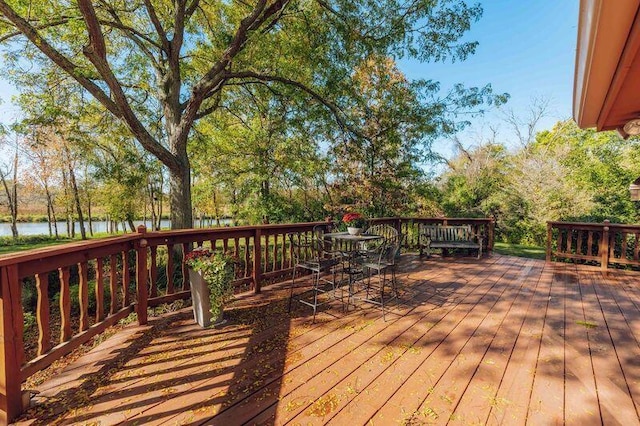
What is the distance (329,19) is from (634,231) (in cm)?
715

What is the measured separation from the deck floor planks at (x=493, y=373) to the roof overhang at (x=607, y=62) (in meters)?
2.02

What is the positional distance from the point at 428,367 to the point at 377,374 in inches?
16.9

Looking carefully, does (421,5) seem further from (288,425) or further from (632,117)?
(288,425)

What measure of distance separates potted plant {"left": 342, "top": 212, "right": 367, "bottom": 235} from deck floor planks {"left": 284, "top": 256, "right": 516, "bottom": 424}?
1643 mm

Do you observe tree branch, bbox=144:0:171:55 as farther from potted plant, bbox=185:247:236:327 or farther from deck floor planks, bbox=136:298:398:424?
deck floor planks, bbox=136:298:398:424

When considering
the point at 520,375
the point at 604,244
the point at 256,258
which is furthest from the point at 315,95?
the point at 604,244

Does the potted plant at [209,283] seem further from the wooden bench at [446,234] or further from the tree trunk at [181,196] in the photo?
the wooden bench at [446,234]

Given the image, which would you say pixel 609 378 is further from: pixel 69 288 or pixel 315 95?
pixel 315 95

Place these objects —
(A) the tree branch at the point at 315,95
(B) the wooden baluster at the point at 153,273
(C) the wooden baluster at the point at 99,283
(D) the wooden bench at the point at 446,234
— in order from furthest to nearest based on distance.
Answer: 1. (D) the wooden bench at the point at 446,234
2. (A) the tree branch at the point at 315,95
3. (B) the wooden baluster at the point at 153,273
4. (C) the wooden baluster at the point at 99,283

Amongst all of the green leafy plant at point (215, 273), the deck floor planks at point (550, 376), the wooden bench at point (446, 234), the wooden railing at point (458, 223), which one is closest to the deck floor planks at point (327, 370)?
the deck floor planks at point (550, 376)

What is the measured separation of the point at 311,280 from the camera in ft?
15.3

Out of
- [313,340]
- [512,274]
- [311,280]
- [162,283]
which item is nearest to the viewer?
[313,340]

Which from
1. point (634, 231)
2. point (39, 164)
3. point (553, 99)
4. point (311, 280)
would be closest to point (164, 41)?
point (311, 280)

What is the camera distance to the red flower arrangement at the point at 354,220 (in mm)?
4196
